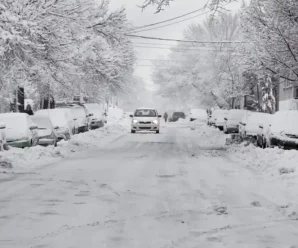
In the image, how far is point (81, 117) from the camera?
33.5 metres

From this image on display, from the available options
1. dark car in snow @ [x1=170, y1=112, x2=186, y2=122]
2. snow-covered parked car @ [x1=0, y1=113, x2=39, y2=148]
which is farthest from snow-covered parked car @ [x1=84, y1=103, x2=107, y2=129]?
dark car in snow @ [x1=170, y1=112, x2=186, y2=122]

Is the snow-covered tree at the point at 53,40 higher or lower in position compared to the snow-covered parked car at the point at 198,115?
higher

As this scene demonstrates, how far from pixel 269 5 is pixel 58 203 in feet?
49.0

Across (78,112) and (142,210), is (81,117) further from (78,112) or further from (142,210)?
(142,210)

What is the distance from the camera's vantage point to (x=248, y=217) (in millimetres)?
7598

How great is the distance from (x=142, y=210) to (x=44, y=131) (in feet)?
41.3

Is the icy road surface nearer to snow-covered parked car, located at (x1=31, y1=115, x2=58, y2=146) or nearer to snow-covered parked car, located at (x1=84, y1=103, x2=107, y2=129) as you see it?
snow-covered parked car, located at (x1=31, y1=115, x2=58, y2=146)

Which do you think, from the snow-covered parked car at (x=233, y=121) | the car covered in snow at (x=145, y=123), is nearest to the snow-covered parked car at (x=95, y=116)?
the car covered in snow at (x=145, y=123)

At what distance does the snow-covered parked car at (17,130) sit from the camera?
56.5 feet

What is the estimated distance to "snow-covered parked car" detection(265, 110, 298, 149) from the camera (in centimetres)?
1778

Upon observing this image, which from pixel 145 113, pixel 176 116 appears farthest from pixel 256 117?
pixel 176 116

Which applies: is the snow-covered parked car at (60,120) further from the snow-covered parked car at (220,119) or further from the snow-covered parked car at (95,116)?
the snow-covered parked car at (220,119)

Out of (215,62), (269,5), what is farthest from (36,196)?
(215,62)

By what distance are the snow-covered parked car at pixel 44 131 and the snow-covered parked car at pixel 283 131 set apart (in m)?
8.12
